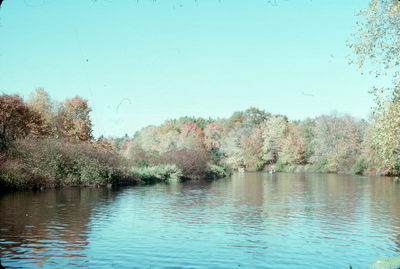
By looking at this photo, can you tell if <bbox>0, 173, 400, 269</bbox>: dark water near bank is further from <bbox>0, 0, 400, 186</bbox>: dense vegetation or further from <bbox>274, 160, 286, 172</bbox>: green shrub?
<bbox>274, 160, 286, 172</bbox>: green shrub

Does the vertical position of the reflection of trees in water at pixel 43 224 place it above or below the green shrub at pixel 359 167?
below

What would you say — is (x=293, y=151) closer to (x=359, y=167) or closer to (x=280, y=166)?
(x=280, y=166)

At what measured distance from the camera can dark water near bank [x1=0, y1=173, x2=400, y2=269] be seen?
1096cm

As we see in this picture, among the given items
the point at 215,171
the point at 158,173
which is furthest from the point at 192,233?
the point at 215,171

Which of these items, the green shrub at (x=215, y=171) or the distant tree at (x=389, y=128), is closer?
the distant tree at (x=389, y=128)

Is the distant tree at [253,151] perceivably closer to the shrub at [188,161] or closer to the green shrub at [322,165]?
the green shrub at [322,165]

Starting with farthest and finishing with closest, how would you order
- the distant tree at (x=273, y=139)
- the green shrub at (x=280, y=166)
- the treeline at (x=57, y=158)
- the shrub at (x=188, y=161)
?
the distant tree at (x=273, y=139), the green shrub at (x=280, y=166), the shrub at (x=188, y=161), the treeline at (x=57, y=158)

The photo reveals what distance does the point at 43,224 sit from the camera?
50.8ft

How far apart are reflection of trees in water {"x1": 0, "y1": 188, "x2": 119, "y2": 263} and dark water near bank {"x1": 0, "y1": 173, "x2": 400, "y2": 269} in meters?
0.03

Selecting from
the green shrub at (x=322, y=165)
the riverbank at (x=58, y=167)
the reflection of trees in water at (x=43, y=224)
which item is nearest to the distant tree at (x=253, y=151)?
the green shrub at (x=322, y=165)

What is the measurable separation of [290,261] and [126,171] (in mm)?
26569

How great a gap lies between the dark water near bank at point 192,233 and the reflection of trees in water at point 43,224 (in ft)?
0.08

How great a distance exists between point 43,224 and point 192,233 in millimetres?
5112

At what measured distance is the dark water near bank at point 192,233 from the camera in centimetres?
1096
